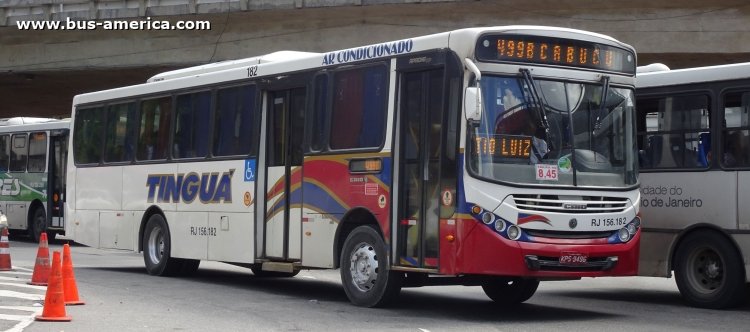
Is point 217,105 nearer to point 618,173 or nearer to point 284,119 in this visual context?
point 284,119

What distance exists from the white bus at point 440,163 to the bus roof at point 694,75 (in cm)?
183

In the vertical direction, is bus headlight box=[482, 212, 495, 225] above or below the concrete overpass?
below

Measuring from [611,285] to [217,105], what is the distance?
7.07 meters

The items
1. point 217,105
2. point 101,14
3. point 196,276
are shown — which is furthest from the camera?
point 101,14

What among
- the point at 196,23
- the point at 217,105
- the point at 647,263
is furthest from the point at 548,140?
the point at 196,23

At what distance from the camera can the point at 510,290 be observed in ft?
49.2

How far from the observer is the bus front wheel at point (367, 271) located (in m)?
13.7

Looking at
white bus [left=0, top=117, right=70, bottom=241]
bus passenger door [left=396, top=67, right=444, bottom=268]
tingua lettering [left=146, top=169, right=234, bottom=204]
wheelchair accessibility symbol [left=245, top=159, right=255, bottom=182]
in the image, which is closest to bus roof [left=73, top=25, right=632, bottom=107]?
bus passenger door [left=396, top=67, right=444, bottom=268]

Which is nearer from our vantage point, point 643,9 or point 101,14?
point 643,9

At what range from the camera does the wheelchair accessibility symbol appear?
16.5m

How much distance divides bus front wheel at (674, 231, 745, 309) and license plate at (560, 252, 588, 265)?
278 cm

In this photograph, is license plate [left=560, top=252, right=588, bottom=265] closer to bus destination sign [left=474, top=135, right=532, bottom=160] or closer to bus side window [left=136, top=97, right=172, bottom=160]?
bus destination sign [left=474, top=135, right=532, bottom=160]

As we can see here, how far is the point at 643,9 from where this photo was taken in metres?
30.3

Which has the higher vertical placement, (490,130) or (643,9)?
(643,9)
